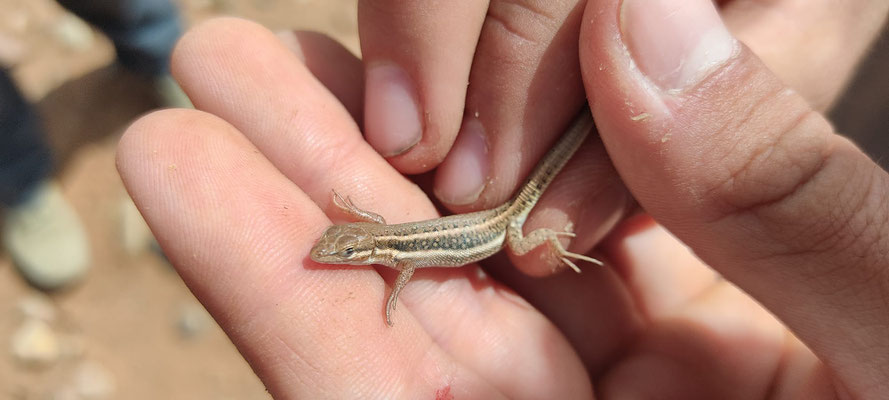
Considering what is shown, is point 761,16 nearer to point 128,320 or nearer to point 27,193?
point 128,320

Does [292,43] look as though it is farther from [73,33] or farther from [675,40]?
[73,33]

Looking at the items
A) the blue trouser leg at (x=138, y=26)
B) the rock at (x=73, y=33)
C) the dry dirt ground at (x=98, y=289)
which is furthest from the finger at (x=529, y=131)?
the rock at (x=73, y=33)

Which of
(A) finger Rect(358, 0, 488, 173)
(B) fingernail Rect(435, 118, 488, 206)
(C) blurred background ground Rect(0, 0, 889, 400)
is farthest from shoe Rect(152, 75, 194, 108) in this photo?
(B) fingernail Rect(435, 118, 488, 206)

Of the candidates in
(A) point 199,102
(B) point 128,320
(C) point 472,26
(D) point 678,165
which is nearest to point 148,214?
(A) point 199,102

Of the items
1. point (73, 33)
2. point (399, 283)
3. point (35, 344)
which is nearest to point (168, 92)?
point (73, 33)

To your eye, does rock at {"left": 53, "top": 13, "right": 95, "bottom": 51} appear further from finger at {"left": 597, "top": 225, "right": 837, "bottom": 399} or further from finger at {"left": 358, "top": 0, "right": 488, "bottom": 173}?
finger at {"left": 597, "top": 225, "right": 837, "bottom": 399}
